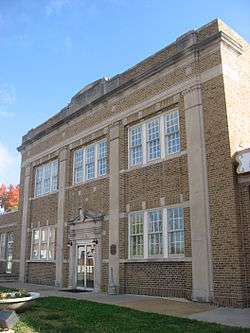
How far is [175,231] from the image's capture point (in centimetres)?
1577

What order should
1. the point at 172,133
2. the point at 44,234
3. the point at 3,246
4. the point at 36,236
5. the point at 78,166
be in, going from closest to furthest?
the point at 172,133, the point at 78,166, the point at 44,234, the point at 36,236, the point at 3,246

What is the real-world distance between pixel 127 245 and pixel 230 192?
581 centimetres

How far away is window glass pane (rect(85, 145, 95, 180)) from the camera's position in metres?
21.2

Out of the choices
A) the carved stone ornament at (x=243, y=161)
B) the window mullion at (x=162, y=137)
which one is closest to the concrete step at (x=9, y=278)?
the window mullion at (x=162, y=137)

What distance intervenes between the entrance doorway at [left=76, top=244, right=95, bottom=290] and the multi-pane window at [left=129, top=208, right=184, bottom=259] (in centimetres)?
321

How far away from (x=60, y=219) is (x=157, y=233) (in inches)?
312

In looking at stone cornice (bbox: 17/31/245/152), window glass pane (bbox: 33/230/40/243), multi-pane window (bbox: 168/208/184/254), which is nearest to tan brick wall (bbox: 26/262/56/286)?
window glass pane (bbox: 33/230/40/243)

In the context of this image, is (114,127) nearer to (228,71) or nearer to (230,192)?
(228,71)

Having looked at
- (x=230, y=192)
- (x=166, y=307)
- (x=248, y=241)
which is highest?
(x=230, y=192)

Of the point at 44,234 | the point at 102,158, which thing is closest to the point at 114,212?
the point at 102,158

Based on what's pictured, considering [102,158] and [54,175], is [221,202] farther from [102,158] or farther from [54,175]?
[54,175]

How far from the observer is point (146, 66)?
18.6 m

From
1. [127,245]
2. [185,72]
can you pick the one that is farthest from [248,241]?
[185,72]

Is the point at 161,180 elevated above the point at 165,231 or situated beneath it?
elevated above
